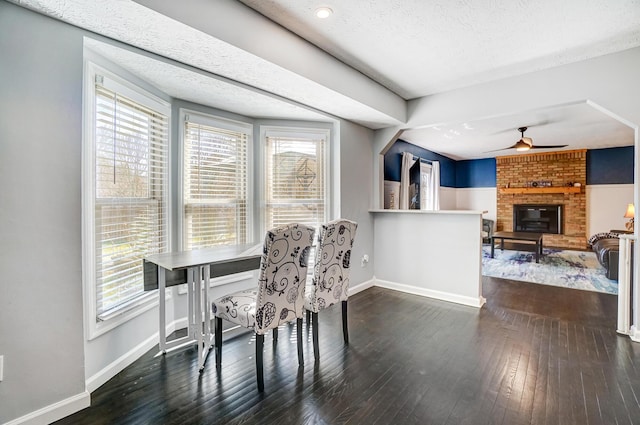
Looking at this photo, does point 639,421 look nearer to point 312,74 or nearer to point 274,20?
point 312,74

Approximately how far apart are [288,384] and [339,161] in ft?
8.50

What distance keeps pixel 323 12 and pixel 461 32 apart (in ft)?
3.72

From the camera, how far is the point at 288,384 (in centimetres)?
200

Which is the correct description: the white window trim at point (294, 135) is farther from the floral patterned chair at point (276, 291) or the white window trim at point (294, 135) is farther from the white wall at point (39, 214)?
the white wall at point (39, 214)

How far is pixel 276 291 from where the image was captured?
6.51 feet

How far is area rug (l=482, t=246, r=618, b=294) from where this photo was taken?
14.3 ft

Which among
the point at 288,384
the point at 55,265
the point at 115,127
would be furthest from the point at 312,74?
the point at 288,384

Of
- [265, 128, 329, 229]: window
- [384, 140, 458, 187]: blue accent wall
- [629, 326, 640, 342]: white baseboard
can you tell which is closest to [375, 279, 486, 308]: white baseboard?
[629, 326, 640, 342]: white baseboard

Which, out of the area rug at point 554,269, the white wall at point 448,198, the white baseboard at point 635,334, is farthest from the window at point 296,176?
the white wall at point 448,198

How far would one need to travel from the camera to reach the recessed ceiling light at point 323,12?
6.88 feet

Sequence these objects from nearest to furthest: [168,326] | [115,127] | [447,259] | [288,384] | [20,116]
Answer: [20,116]
[288,384]
[115,127]
[168,326]
[447,259]

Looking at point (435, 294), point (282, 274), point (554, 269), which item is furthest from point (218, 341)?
point (554, 269)

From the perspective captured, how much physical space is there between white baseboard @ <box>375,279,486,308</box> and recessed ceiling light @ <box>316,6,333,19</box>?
3.24 metres

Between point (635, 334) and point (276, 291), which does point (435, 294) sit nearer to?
Answer: point (635, 334)
